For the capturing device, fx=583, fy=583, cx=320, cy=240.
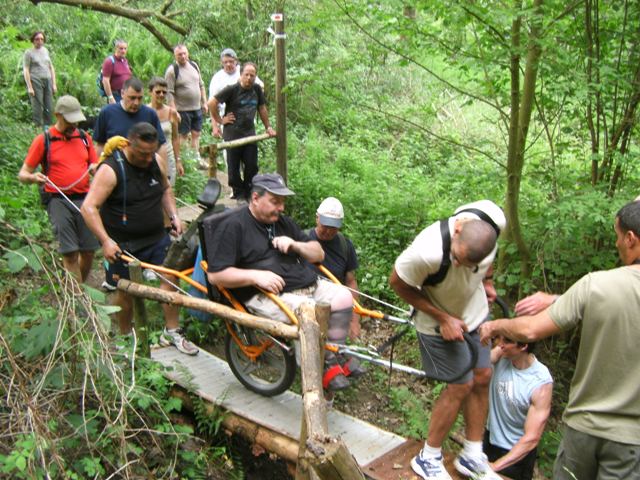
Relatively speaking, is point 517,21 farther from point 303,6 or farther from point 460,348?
point 303,6

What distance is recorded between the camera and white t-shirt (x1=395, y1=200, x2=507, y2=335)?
3234 mm

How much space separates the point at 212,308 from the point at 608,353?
97.0 inches

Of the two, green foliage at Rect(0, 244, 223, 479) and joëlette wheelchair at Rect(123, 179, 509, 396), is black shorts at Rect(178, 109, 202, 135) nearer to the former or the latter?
joëlette wheelchair at Rect(123, 179, 509, 396)

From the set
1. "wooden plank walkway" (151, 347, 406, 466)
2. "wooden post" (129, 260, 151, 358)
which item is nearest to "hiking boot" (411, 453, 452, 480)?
"wooden plank walkway" (151, 347, 406, 466)

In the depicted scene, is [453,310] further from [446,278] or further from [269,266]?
[269,266]

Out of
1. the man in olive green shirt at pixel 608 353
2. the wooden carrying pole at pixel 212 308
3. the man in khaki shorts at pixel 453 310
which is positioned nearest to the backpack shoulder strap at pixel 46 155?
the wooden carrying pole at pixel 212 308

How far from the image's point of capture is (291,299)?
13.4 ft

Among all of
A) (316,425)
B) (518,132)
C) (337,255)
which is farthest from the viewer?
(518,132)

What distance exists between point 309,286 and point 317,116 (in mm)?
9560

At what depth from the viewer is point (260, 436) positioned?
4.11 m

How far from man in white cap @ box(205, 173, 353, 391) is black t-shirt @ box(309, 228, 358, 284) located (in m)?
0.72

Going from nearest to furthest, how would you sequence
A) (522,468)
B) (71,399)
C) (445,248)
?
1. (445,248)
2. (71,399)
3. (522,468)

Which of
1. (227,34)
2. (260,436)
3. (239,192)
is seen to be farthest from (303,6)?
(260,436)

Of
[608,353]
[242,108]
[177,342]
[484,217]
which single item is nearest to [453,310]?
[484,217]
